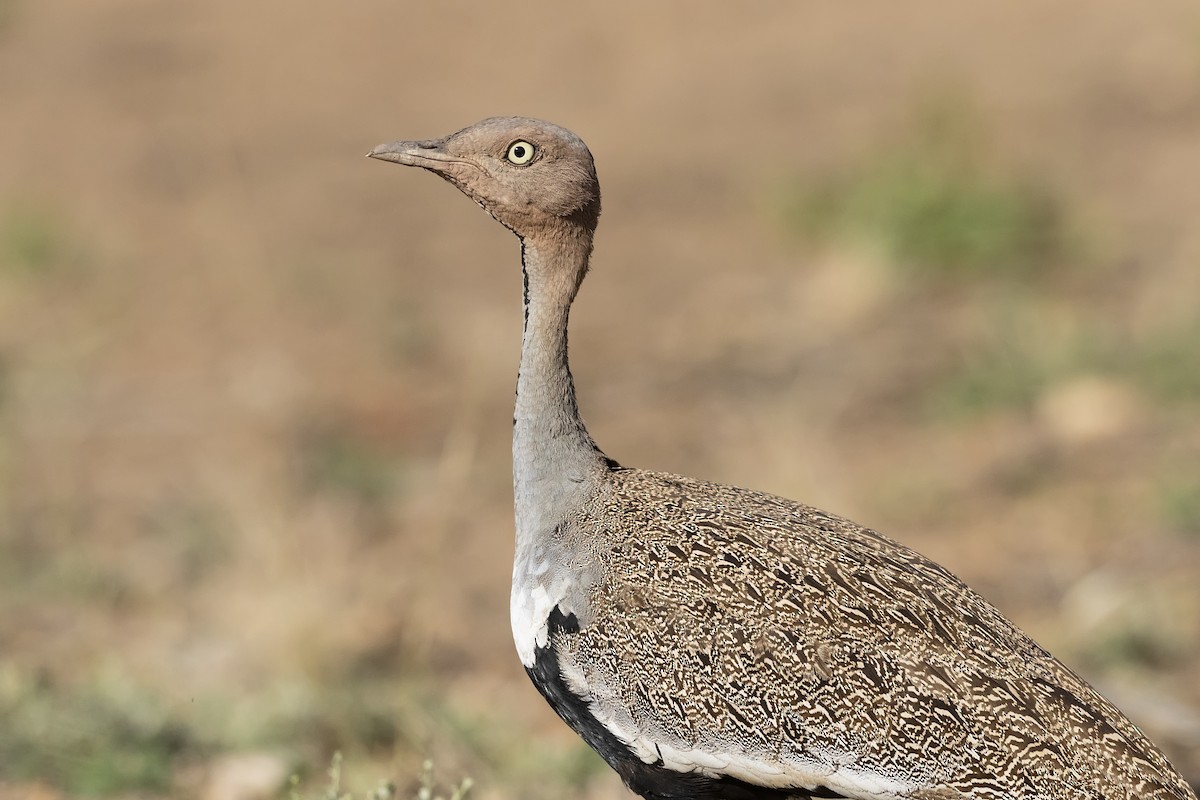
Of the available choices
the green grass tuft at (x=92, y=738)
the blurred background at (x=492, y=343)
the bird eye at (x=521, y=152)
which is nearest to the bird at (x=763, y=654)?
the bird eye at (x=521, y=152)

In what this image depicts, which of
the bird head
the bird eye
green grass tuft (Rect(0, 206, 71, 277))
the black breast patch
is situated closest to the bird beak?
the bird head

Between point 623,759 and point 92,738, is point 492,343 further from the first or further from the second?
point 623,759

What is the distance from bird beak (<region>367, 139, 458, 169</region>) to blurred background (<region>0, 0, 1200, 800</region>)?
233 cm

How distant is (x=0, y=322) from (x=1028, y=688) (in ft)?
33.6

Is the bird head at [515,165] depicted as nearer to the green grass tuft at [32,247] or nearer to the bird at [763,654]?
the bird at [763,654]

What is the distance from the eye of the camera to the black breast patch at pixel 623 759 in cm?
402

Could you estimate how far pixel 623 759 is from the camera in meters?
4.11

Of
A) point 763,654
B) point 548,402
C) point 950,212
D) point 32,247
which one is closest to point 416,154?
point 548,402

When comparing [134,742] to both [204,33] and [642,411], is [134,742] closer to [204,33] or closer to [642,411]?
[642,411]

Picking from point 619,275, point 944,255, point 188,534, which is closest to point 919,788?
point 188,534

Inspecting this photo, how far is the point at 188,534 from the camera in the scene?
8.67 m

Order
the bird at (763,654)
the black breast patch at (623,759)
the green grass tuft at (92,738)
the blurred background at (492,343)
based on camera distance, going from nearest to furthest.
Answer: the bird at (763,654)
the black breast patch at (623,759)
the green grass tuft at (92,738)
the blurred background at (492,343)

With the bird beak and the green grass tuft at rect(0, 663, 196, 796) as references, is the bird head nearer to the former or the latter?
the bird beak

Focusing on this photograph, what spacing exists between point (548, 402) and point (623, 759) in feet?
3.57
